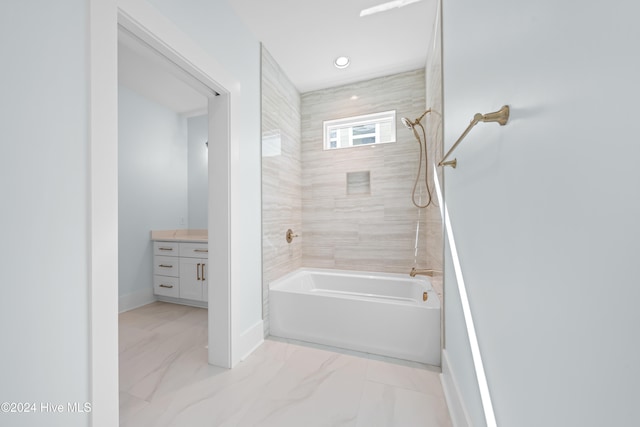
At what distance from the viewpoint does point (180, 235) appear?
3.54 meters

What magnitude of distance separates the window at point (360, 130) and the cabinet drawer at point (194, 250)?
1.87 meters

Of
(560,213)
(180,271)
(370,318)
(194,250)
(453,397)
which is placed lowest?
(453,397)

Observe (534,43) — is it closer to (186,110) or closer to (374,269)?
(374,269)

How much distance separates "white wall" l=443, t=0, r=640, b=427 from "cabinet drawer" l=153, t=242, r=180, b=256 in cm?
324

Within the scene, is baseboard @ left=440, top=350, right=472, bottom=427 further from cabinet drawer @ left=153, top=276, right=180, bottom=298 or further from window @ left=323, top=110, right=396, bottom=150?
cabinet drawer @ left=153, top=276, right=180, bottom=298

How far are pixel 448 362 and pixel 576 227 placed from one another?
1.41m

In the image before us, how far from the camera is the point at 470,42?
101cm

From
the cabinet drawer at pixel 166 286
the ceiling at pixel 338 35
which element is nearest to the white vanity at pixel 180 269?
the cabinet drawer at pixel 166 286

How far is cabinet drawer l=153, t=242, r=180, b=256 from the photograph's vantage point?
10.1ft

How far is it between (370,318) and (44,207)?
1.90 meters

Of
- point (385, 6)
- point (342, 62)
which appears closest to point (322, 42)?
point (342, 62)

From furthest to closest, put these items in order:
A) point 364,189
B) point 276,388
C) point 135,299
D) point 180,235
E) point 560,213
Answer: point 180,235 → point 135,299 → point 364,189 → point 276,388 → point 560,213

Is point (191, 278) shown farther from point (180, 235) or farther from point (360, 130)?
point (360, 130)

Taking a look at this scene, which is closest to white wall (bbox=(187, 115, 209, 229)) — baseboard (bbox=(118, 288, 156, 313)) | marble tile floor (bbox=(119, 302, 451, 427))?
baseboard (bbox=(118, 288, 156, 313))
